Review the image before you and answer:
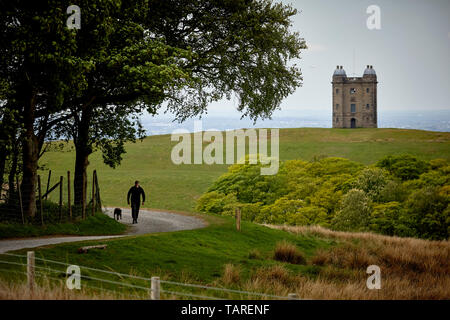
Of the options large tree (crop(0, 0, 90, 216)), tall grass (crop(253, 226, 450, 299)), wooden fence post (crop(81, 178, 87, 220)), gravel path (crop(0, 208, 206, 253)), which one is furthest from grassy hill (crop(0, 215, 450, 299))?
large tree (crop(0, 0, 90, 216))

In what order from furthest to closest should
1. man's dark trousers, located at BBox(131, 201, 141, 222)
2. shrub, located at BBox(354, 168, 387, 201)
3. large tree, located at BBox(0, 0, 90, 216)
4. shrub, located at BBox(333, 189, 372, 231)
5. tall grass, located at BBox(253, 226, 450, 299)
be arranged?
shrub, located at BBox(354, 168, 387, 201)
shrub, located at BBox(333, 189, 372, 231)
man's dark trousers, located at BBox(131, 201, 141, 222)
large tree, located at BBox(0, 0, 90, 216)
tall grass, located at BBox(253, 226, 450, 299)

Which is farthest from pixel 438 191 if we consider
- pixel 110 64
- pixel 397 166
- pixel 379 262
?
pixel 110 64

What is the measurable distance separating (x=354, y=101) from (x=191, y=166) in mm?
89766

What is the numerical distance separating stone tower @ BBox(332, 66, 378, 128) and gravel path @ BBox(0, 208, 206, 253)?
149 m

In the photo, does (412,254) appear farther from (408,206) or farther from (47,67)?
(408,206)

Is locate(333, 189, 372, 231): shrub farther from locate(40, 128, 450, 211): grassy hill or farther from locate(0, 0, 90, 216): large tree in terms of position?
locate(0, 0, 90, 216): large tree

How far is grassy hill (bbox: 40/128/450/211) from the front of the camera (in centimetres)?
8441

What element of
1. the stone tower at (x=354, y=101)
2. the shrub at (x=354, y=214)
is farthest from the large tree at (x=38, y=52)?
the stone tower at (x=354, y=101)

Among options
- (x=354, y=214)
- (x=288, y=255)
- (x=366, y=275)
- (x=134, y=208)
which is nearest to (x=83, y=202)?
(x=134, y=208)

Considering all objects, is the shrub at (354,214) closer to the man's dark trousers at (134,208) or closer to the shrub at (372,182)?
the shrub at (372,182)

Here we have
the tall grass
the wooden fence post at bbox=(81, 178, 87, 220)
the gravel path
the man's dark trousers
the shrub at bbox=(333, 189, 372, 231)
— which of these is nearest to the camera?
the tall grass

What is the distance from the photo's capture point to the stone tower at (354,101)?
17962cm

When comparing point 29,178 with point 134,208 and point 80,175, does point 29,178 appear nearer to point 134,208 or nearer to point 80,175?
point 80,175

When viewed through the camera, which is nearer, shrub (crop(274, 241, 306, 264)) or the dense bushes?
shrub (crop(274, 241, 306, 264))
